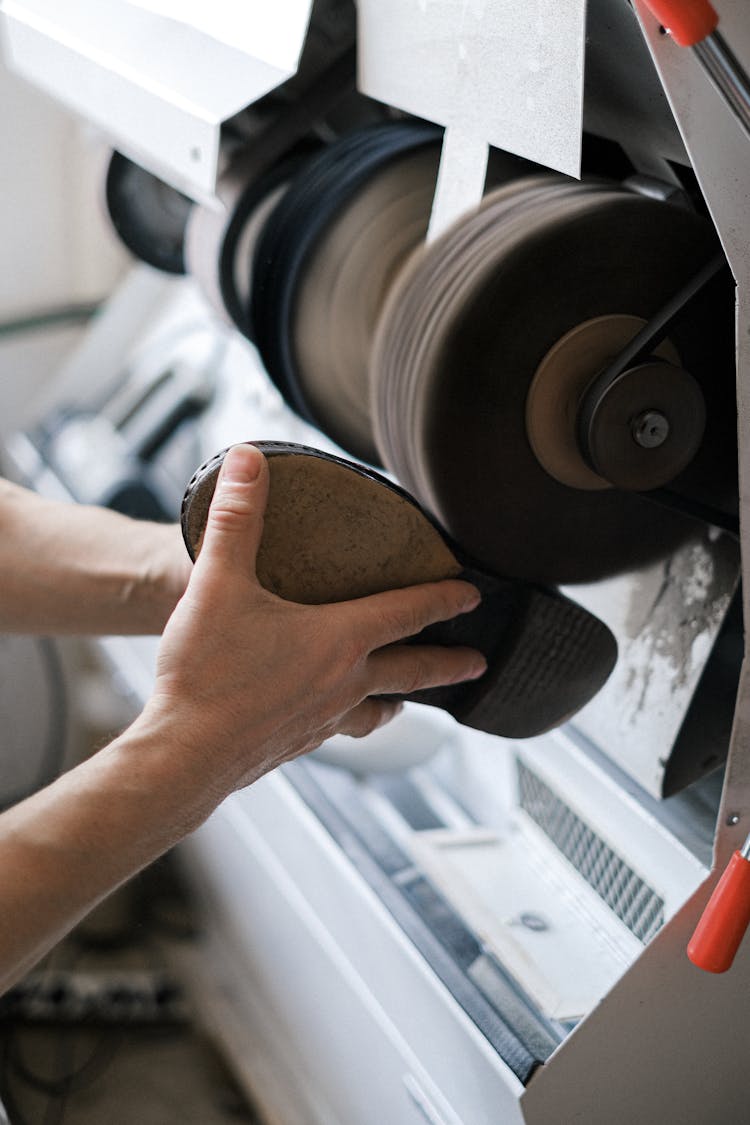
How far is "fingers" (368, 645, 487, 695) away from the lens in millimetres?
869

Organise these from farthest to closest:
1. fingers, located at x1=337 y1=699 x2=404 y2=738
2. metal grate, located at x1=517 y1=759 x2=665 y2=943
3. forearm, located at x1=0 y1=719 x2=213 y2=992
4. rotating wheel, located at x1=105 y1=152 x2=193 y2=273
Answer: rotating wheel, located at x1=105 y1=152 x2=193 y2=273 → metal grate, located at x1=517 y1=759 x2=665 y2=943 → fingers, located at x1=337 y1=699 x2=404 y2=738 → forearm, located at x1=0 y1=719 x2=213 y2=992

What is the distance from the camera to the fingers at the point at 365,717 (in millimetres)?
922

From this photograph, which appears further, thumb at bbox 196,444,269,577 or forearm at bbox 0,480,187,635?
forearm at bbox 0,480,187,635

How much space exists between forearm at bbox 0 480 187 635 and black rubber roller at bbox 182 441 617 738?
286 mm

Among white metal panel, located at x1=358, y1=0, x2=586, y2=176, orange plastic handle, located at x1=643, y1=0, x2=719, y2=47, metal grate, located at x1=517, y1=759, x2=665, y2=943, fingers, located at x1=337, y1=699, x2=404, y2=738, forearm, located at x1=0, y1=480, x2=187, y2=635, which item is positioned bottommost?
metal grate, located at x1=517, y1=759, x2=665, y2=943

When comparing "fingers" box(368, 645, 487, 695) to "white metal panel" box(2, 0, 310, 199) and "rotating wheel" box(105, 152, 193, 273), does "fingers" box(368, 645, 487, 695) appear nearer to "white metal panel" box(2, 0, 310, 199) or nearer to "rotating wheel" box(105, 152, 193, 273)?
"white metal panel" box(2, 0, 310, 199)

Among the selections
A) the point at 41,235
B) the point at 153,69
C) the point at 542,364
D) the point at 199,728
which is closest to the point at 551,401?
the point at 542,364

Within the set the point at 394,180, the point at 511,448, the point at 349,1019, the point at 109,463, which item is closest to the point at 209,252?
the point at 394,180

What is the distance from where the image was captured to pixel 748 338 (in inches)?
25.4

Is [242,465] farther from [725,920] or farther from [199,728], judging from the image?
[725,920]

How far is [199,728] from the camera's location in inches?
29.4

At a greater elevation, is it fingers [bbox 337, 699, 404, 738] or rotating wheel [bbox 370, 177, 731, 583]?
rotating wheel [bbox 370, 177, 731, 583]

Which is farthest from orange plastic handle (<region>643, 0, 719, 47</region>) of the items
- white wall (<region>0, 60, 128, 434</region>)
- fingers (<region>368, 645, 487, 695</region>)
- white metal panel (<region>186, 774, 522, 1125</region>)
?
white wall (<region>0, 60, 128, 434</region>)

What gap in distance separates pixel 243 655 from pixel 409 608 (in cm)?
15
